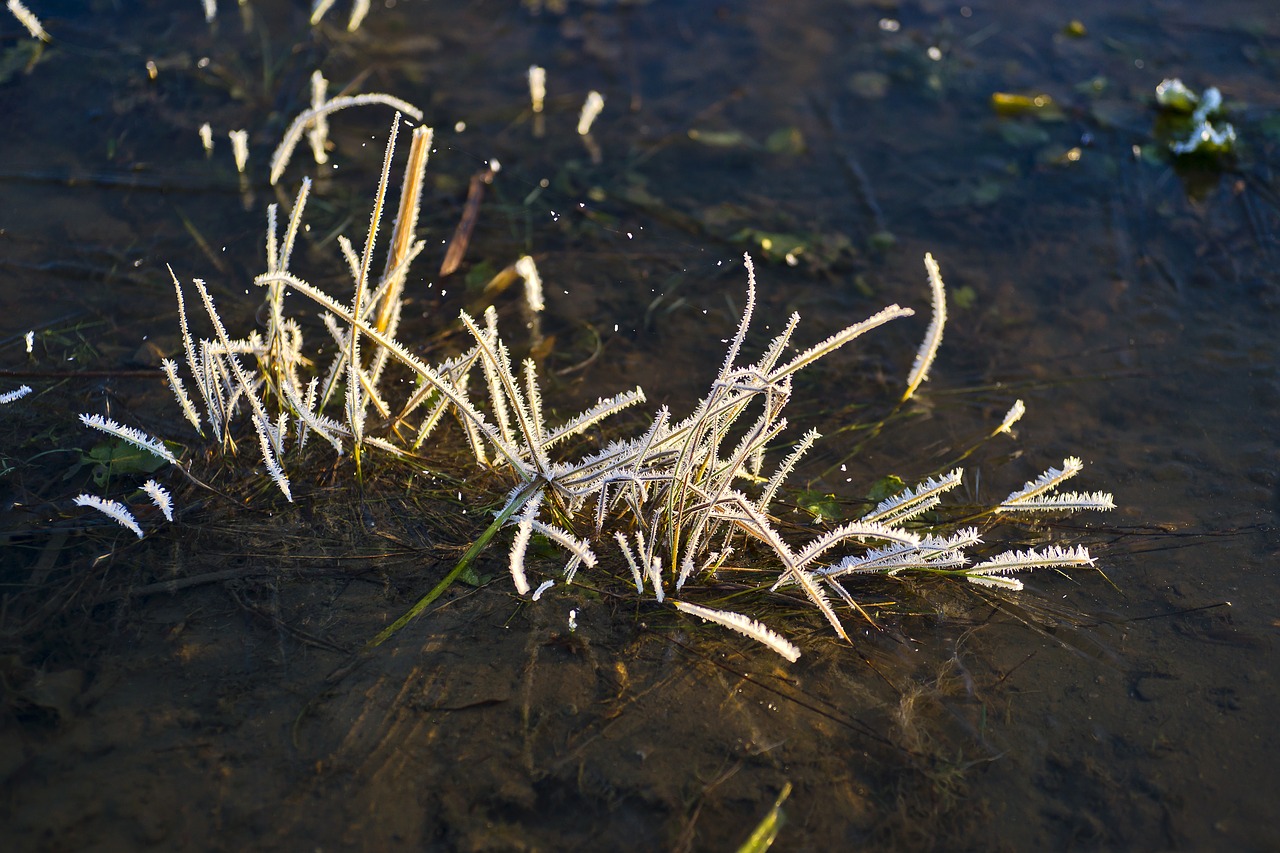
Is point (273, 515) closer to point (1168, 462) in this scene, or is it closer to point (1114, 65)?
point (1168, 462)

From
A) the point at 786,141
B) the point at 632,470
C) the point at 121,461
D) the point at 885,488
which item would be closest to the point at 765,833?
the point at 632,470

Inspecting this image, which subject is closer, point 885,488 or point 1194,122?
point 885,488

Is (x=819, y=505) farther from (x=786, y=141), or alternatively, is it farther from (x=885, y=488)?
(x=786, y=141)

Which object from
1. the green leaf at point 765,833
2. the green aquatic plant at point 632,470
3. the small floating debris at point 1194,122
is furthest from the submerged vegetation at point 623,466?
the small floating debris at point 1194,122

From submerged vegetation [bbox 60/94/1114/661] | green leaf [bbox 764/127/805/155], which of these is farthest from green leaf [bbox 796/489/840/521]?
green leaf [bbox 764/127/805/155]

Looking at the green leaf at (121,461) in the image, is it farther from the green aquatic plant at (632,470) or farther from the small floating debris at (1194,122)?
the small floating debris at (1194,122)
